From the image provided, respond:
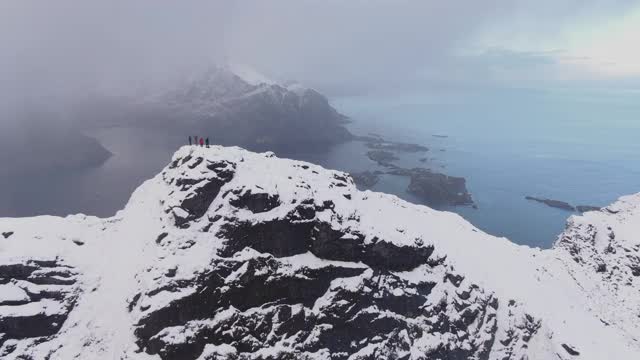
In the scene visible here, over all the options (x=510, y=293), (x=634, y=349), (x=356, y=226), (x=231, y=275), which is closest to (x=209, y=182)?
(x=231, y=275)

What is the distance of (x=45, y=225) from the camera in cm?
6116

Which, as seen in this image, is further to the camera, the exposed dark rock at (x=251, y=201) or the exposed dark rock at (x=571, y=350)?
the exposed dark rock at (x=571, y=350)

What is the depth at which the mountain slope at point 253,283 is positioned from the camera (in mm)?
50031

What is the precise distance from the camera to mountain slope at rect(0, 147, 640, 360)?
164 ft

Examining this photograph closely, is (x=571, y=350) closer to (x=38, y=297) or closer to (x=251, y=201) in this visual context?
(x=251, y=201)

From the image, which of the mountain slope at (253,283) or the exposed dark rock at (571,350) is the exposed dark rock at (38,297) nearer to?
the mountain slope at (253,283)

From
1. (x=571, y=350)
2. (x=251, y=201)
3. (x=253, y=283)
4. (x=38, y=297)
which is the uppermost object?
(x=251, y=201)

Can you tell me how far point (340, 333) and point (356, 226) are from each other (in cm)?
1383

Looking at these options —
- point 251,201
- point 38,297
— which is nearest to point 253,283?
point 251,201

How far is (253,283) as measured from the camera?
171 ft

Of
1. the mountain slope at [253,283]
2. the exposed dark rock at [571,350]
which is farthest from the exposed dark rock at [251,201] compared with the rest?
the exposed dark rock at [571,350]

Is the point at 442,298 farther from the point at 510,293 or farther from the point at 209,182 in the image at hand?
the point at 209,182

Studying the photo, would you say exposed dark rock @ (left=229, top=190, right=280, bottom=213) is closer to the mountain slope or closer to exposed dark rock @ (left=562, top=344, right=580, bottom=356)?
the mountain slope

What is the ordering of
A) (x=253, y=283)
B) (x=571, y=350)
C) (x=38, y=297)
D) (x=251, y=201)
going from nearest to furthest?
(x=253, y=283) < (x=38, y=297) < (x=251, y=201) < (x=571, y=350)
